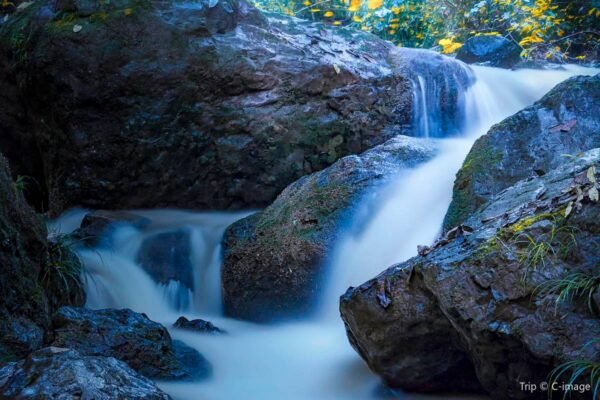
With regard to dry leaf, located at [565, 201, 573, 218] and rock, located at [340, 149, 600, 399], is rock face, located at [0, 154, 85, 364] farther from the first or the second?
dry leaf, located at [565, 201, 573, 218]

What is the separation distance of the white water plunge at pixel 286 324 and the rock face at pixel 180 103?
0.44 m

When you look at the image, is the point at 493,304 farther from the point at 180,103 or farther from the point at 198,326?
the point at 180,103

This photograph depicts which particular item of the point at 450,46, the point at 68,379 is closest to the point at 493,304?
the point at 68,379

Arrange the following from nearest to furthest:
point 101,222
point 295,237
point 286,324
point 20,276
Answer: point 20,276 → point 286,324 → point 295,237 → point 101,222

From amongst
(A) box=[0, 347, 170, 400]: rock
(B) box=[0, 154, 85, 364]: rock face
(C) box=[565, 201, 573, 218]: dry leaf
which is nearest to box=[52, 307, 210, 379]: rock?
(B) box=[0, 154, 85, 364]: rock face

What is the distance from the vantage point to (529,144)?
13.8 ft

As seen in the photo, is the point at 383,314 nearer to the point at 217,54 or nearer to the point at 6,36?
the point at 217,54

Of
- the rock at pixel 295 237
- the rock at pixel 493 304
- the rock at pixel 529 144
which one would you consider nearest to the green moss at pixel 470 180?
the rock at pixel 529 144

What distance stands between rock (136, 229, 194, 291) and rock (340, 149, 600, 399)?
2.45 m

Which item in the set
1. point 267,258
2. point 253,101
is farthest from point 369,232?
point 253,101

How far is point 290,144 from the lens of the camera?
634 centimetres

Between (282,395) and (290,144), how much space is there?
361 centimetres

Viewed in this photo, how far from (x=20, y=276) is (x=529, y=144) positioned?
3515 millimetres

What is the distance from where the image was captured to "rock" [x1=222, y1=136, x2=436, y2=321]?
14.6 feet
